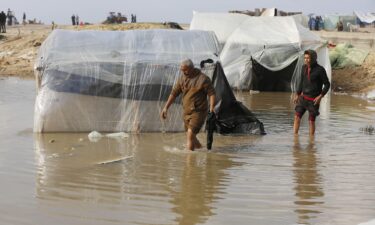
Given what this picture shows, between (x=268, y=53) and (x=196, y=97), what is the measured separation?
33.1ft

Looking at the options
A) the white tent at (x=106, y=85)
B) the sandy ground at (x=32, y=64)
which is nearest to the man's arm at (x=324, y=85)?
the white tent at (x=106, y=85)

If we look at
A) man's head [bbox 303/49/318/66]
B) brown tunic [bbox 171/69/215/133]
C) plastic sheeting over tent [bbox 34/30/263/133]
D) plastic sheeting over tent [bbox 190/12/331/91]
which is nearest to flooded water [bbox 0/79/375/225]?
plastic sheeting over tent [bbox 34/30/263/133]

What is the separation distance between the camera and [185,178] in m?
7.27

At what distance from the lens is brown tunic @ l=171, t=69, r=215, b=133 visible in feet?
28.7

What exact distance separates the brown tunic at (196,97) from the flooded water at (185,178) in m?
0.46

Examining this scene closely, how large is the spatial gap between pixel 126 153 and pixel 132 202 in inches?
104

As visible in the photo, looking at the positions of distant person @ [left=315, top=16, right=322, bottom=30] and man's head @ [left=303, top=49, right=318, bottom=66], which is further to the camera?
distant person @ [left=315, top=16, right=322, bottom=30]

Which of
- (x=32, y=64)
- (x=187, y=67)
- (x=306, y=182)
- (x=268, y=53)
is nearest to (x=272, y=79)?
(x=268, y=53)

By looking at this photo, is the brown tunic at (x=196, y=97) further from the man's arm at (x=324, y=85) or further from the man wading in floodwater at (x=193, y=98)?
the man's arm at (x=324, y=85)

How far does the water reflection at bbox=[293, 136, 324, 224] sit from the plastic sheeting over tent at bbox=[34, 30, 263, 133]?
1.67 metres

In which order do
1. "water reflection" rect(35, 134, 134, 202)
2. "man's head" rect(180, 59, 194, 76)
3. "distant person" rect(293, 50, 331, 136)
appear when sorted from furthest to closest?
"distant person" rect(293, 50, 331, 136) < "man's head" rect(180, 59, 194, 76) < "water reflection" rect(35, 134, 134, 202)

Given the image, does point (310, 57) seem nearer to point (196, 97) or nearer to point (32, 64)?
point (196, 97)

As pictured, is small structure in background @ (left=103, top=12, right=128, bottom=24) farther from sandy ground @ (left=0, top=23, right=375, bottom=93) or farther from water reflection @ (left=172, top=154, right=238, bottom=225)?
water reflection @ (left=172, top=154, right=238, bottom=225)

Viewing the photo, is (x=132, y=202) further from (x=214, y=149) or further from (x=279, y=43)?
(x=279, y=43)
